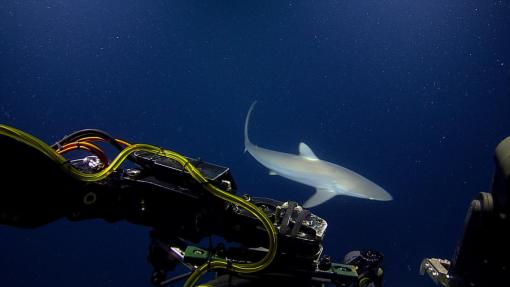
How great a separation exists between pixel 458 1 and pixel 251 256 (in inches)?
464

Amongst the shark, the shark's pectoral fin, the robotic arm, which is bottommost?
the shark's pectoral fin

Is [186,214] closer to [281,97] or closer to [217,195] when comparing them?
[217,195]

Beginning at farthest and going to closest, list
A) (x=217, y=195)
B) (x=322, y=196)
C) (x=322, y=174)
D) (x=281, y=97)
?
1. (x=281, y=97)
2. (x=322, y=196)
3. (x=322, y=174)
4. (x=217, y=195)

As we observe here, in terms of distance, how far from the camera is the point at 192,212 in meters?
2.11

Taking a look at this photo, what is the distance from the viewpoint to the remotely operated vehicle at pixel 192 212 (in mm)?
1670

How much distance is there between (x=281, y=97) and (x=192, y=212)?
12611 mm

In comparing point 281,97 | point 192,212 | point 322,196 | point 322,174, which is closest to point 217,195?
point 192,212

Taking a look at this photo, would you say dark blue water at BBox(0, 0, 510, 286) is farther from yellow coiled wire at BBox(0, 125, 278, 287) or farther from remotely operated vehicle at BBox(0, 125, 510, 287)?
yellow coiled wire at BBox(0, 125, 278, 287)

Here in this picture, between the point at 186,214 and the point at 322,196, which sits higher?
the point at 186,214

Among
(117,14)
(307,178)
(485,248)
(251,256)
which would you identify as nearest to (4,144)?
(251,256)

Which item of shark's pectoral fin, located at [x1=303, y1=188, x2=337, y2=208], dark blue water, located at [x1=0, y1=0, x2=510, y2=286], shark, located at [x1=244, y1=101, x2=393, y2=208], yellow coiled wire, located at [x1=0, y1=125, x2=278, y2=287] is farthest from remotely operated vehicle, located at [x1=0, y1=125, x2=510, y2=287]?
dark blue water, located at [x1=0, y1=0, x2=510, y2=286]

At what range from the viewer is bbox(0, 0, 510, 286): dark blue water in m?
11.0

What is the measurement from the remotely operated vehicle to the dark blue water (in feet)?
29.0

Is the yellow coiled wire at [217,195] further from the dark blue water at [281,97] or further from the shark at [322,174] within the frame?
the dark blue water at [281,97]
